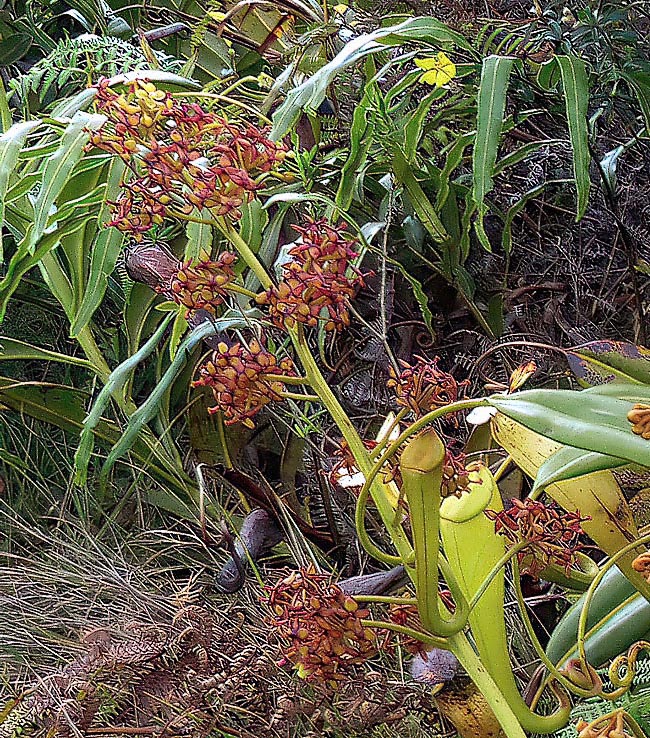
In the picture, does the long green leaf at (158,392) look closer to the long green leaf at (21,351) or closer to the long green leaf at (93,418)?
the long green leaf at (93,418)

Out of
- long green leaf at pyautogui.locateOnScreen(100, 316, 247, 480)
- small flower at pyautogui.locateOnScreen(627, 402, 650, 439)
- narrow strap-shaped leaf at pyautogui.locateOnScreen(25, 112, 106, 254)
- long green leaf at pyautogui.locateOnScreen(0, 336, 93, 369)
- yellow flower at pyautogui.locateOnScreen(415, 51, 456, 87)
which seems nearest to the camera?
small flower at pyautogui.locateOnScreen(627, 402, 650, 439)

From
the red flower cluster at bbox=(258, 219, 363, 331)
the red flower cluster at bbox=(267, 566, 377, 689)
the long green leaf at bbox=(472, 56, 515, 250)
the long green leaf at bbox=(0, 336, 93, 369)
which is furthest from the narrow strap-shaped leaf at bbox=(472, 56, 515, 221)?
the long green leaf at bbox=(0, 336, 93, 369)

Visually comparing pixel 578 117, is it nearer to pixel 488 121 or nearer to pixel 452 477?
pixel 488 121

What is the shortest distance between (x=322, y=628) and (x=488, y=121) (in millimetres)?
308

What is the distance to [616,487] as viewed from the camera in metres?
0.51

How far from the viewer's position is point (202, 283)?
399 mm

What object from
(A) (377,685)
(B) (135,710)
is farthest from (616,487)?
(B) (135,710)

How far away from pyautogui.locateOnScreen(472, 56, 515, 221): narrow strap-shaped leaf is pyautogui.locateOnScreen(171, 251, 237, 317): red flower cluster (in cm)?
16

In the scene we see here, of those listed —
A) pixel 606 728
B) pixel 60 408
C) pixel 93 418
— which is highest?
pixel 606 728

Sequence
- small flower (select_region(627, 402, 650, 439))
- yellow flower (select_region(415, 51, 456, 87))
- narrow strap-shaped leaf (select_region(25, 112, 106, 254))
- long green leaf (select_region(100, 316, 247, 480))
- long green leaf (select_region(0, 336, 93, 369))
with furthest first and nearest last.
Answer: long green leaf (select_region(0, 336, 93, 369)), long green leaf (select_region(100, 316, 247, 480)), yellow flower (select_region(415, 51, 456, 87)), narrow strap-shaped leaf (select_region(25, 112, 106, 254)), small flower (select_region(627, 402, 650, 439))

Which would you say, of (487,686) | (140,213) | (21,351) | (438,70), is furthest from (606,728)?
(21,351)

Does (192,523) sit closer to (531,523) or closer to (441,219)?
(441,219)

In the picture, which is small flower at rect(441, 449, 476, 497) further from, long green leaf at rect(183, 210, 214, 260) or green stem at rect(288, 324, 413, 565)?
long green leaf at rect(183, 210, 214, 260)

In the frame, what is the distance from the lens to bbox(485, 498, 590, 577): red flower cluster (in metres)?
0.40
